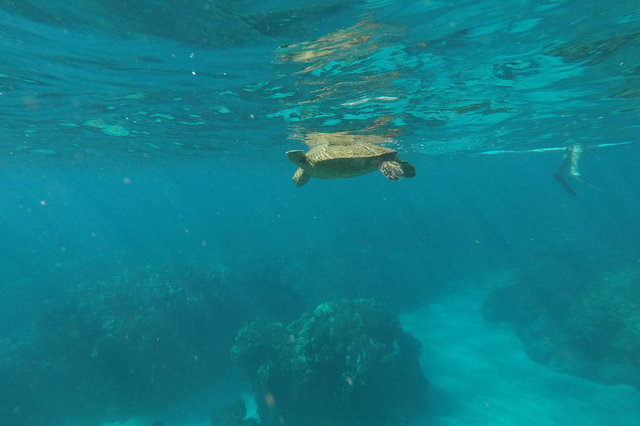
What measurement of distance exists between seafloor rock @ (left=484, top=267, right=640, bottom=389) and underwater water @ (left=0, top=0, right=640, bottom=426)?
11 cm

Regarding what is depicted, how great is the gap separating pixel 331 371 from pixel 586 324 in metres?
14.7

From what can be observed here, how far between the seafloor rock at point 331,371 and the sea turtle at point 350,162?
29.1 feet

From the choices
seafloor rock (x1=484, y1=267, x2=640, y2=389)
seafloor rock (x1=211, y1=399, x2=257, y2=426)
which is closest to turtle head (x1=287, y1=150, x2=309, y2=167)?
seafloor rock (x1=211, y1=399, x2=257, y2=426)

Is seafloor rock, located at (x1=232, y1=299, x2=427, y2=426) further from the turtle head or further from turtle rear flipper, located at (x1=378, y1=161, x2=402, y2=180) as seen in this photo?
turtle rear flipper, located at (x1=378, y1=161, x2=402, y2=180)

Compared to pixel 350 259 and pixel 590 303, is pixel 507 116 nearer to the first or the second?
pixel 590 303

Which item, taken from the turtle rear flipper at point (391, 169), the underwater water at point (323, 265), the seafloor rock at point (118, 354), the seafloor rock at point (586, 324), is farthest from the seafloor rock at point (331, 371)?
the turtle rear flipper at point (391, 169)

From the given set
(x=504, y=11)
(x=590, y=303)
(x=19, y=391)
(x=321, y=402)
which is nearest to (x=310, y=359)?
(x=321, y=402)

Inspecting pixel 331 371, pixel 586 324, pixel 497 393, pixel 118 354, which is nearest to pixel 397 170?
pixel 331 371

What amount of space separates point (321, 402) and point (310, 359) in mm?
1757

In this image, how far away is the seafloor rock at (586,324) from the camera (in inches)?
627

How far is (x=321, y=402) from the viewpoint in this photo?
41.8ft

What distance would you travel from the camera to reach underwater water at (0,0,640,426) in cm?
837

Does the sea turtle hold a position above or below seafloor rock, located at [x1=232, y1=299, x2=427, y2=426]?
above

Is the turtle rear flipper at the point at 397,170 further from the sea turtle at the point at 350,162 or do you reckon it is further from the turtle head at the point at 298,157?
the turtle head at the point at 298,157
